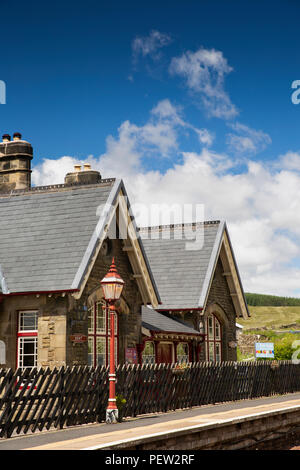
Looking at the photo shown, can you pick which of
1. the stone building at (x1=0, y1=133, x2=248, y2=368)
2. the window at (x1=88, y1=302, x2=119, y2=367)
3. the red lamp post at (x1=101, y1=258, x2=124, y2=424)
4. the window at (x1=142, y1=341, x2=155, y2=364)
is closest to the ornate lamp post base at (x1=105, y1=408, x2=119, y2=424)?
the red lamp post at (x1=101, y1=258, x2=124, y2=424)

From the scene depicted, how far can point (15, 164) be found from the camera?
24422 mm

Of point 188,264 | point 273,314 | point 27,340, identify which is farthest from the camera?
point 273,314

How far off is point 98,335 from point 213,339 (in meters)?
9.75

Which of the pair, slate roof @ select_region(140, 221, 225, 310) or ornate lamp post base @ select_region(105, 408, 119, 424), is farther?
slate roof @ select_region(140, 221, 225, 310)

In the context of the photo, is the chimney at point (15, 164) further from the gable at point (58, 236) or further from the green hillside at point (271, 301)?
the green hillside at point (271, 301)

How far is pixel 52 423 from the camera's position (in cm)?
1471

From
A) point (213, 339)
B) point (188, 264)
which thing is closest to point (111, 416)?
point (188, 264)

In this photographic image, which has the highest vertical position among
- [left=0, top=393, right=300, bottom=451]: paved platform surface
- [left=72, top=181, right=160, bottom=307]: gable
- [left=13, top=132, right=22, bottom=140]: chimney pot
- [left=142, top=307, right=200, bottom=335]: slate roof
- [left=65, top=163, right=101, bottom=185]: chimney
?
[left=13, top=132, right=22, bottom=140]: chimney pot

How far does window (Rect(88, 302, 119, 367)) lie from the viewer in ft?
67.4

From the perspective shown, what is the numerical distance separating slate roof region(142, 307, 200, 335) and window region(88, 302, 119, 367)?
8.59 ft

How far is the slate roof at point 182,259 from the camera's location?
90.2 ft

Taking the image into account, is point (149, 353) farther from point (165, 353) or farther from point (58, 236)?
point (58, 236)

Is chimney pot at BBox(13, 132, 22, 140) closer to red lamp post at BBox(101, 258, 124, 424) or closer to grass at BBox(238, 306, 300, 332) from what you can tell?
red lamp post at BBox(101, 258, 124, 424)
